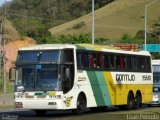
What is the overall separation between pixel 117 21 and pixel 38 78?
491 ft

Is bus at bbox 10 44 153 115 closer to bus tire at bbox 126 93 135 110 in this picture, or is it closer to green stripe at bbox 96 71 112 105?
green stripe at bbox 96 71 112 105

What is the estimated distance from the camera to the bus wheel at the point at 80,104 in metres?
27.8

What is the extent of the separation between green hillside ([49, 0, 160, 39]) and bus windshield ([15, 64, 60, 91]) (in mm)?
126238

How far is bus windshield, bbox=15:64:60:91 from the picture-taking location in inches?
1046

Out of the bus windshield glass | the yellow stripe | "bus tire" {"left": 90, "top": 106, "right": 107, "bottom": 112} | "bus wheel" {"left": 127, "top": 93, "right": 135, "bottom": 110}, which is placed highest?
the bus windshield glass

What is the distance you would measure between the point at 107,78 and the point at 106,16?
501 ft

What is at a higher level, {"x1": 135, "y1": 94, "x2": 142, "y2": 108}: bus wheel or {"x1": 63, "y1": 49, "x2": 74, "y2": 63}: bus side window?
{"x1": 63, "y1": 49, "x2": 74, "y2": 63}: bus side window

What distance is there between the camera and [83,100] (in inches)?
1119

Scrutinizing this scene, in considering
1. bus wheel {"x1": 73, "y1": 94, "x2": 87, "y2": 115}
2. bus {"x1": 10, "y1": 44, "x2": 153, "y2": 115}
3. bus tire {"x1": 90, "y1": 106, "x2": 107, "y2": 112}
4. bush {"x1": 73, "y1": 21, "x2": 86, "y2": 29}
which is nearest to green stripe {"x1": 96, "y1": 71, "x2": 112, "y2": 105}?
bus {"x1": 10, "y1": 44, "x2": 153, "y2": 115}

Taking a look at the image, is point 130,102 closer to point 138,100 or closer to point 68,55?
point 138,100

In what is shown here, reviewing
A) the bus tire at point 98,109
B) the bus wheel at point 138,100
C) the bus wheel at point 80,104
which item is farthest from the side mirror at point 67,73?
the bus wheel at point 138,100

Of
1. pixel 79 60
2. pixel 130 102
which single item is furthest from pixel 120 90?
pixel 79 60

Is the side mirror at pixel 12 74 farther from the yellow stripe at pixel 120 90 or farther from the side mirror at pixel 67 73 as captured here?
the yellow stripe at pixel 120 90

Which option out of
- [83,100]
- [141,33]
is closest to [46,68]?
[83,100]
